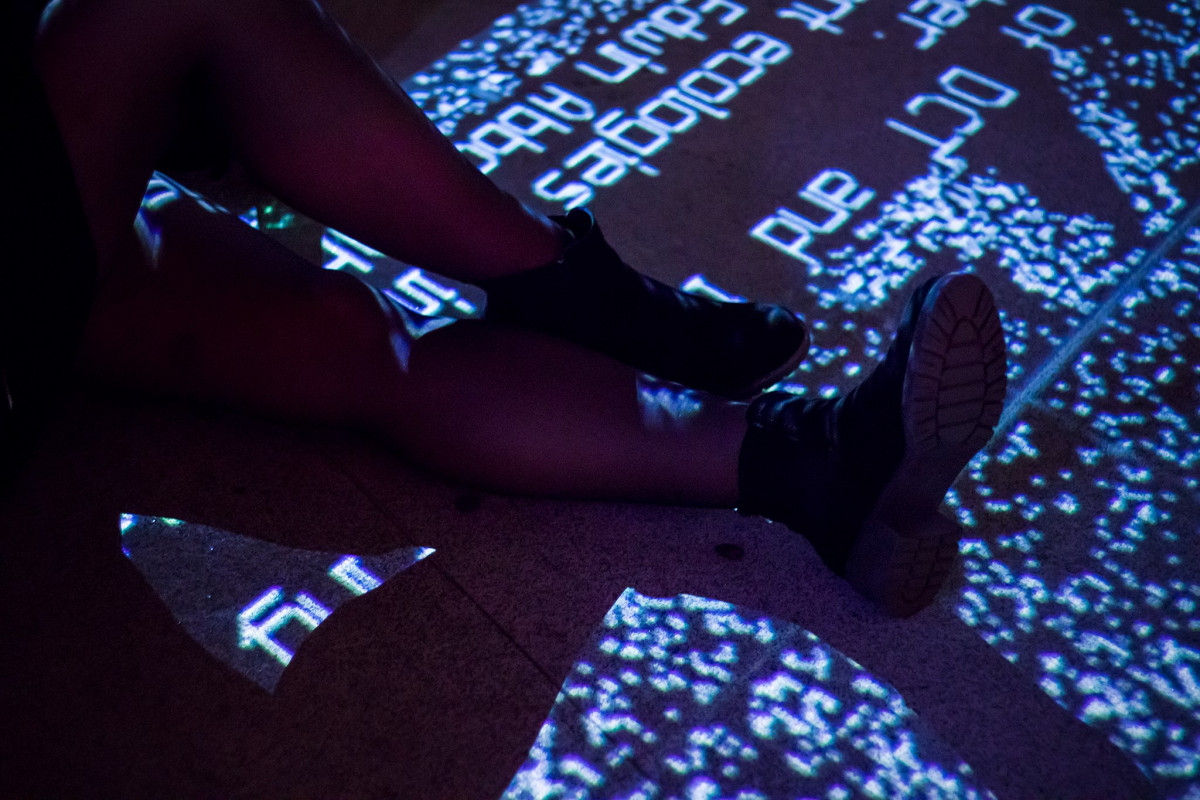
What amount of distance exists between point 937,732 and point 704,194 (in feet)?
3.71

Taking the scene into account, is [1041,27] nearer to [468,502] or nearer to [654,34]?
[654,34]

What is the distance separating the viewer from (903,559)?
3.80 feet

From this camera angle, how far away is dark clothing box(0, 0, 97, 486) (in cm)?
99

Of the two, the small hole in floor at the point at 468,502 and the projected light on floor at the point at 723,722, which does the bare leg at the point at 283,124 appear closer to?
the small hole in floor at the point at 468,502

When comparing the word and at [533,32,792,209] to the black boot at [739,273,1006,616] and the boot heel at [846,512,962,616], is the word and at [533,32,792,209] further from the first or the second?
the boot heel at [846,512,962,616]

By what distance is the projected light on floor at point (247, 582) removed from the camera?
1.21 metres

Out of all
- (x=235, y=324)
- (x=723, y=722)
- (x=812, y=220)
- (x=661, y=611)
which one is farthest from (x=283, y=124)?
(x=812, y=220)

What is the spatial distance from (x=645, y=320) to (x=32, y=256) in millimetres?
710

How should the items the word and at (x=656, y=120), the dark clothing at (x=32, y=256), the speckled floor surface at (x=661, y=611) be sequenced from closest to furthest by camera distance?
1. the dark clothing at (x=32, y=256)
2. the speckled floor surface at (x=661, y=611)
3. the word and at (x=656, y=120)

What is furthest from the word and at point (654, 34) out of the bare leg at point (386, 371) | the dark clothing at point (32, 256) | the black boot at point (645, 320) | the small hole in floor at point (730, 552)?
the dark clothing at point (32, 256)

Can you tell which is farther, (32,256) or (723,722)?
(723,722)

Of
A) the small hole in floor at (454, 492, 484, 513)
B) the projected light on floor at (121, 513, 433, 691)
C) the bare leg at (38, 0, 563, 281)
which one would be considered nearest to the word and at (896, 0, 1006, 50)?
the bare leg at (38, 0, 563, 281)

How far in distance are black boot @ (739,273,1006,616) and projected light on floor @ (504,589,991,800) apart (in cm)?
13

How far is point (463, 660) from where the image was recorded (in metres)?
1.20
